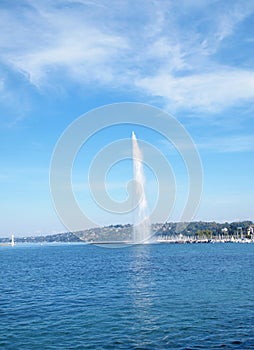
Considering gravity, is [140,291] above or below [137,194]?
below

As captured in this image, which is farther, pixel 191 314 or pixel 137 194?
pixel 137 194

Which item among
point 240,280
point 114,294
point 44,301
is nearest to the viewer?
point 44,301

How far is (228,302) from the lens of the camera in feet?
128

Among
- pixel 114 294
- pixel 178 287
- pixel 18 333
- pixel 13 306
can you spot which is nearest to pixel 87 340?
pixel 18 333

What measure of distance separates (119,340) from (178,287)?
2438 cm

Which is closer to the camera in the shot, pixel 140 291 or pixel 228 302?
pixel 228 302

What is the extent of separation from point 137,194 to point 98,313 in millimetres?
122821

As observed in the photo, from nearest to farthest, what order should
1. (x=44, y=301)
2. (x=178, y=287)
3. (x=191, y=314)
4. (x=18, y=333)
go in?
(x=18, y=333) → (x=191, y=314) → (x=44, y=301) → (x=178, y=287)

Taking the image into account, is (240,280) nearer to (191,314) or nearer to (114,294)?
(114,294)

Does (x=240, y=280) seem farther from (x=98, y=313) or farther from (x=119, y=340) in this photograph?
(x=119, y=340)

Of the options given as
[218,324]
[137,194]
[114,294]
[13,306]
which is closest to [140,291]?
[114,294]

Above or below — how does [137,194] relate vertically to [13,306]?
above

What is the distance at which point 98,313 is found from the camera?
117 feet

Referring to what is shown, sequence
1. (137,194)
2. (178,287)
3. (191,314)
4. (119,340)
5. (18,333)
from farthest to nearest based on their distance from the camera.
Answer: (137,194)
(178,287)
(191,314)
(18,333)
(119,340)
